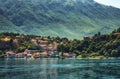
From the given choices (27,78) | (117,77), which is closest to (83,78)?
(117,77)

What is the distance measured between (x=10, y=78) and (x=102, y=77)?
2283 centimetres

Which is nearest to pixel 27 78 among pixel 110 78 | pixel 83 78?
pixel 83 78

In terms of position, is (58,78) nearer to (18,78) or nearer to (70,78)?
(70,78)

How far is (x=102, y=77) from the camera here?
8469cm

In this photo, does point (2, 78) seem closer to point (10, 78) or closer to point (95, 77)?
point (10, 78)

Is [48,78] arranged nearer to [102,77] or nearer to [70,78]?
[70,78]

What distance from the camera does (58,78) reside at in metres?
83.2

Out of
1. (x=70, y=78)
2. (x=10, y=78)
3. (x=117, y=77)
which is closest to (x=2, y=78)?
(x=10, y=78)

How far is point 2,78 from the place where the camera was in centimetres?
8519

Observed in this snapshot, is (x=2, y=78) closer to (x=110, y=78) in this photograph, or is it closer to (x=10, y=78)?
(x=10, y=78)

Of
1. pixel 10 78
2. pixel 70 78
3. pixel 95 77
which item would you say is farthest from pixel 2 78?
pixel 95 77

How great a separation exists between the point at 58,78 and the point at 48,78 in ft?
9.89

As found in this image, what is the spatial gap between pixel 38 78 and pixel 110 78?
691 inches

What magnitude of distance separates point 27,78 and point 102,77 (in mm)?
18504
